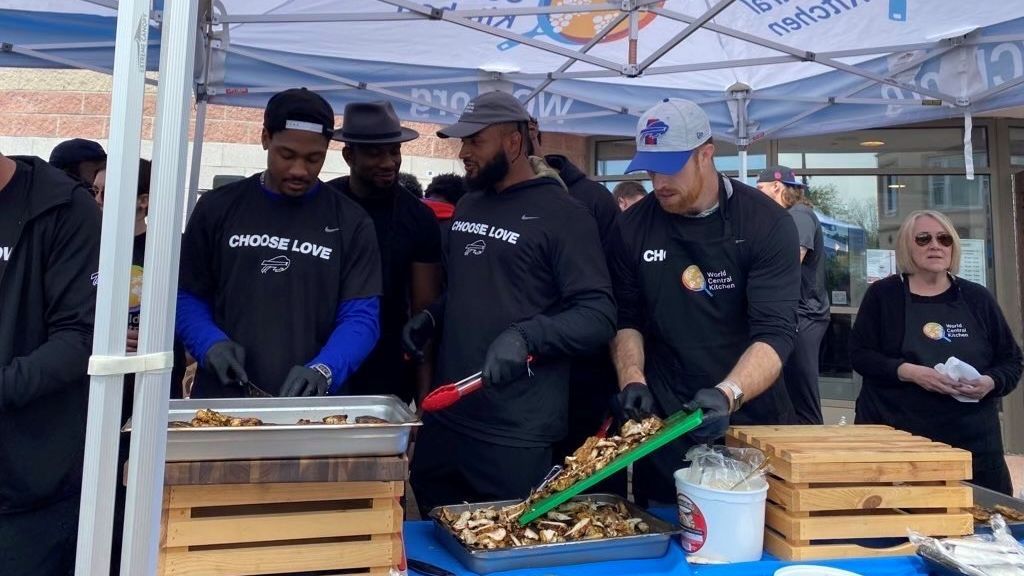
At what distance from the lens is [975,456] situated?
10.4 ft

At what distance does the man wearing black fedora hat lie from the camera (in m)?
2.95

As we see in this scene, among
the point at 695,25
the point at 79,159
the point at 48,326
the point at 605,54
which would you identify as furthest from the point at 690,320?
the point at 79,159

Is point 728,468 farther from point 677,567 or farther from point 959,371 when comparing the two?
point 959,371

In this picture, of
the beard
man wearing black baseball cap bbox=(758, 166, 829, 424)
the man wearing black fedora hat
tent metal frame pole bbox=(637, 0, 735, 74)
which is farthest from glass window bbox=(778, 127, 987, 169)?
the beard

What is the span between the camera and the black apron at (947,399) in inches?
124

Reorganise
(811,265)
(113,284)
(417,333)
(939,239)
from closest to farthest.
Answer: (113,284), (417,333), (939,239), (811,265)

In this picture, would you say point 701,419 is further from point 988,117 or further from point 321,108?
point 988,117

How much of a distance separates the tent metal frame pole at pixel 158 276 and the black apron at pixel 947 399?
3067 millimetres

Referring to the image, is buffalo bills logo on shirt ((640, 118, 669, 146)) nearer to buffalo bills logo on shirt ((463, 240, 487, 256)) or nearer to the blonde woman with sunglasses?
buffalo bills logo on shirt ((463, 240, 487, 256))

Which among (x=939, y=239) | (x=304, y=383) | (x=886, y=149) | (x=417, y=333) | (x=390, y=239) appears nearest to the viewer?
(x=304, y=383)

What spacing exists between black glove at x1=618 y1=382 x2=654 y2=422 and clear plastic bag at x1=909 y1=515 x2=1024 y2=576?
663 millimetres

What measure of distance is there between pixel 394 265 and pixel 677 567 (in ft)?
5.51

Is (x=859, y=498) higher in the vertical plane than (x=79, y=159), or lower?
lower

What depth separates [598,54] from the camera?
4.28 meters
